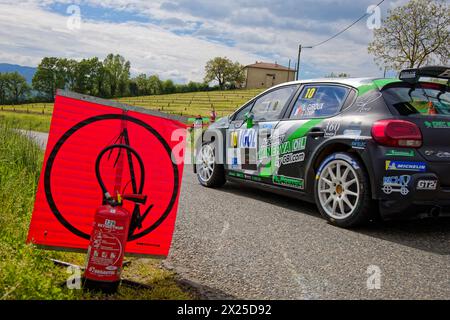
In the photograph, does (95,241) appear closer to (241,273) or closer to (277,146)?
(241,273)

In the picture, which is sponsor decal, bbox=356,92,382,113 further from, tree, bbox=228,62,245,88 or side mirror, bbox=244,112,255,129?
tree, bbox=228,62,245,88

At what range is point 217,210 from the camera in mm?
5457

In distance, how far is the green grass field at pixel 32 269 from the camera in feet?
8.61

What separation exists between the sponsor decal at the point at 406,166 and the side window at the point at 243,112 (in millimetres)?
A: 2736

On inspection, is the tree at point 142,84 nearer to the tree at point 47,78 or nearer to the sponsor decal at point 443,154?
the tree at point 47,78

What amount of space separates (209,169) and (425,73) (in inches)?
138

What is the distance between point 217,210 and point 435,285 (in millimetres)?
2769

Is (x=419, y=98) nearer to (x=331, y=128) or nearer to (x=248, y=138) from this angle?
(x=331, y=128)

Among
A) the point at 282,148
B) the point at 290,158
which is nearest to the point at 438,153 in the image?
the point at 290,158

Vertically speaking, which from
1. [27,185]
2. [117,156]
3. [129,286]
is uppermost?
[117,156]

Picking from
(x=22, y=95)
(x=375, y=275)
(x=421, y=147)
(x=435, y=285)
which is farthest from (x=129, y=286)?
(x=22, y=95)

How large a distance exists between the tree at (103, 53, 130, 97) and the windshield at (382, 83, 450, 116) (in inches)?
3151

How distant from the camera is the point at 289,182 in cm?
547

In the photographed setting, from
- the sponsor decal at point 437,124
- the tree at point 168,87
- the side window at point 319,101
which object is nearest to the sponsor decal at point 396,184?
the sponsor decal at point 437,124
